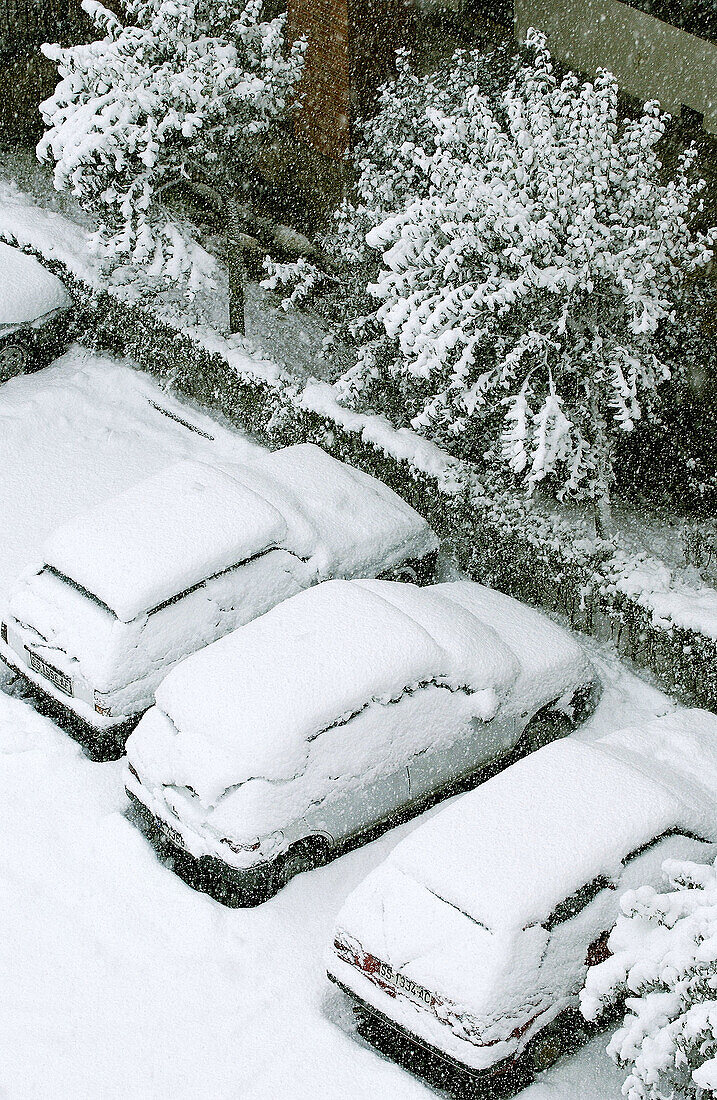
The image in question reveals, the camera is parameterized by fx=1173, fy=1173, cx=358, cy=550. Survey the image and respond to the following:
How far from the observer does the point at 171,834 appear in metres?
8.09

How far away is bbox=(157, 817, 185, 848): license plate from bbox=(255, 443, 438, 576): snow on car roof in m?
2.62

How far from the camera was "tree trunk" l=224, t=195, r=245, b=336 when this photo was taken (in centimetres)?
1356

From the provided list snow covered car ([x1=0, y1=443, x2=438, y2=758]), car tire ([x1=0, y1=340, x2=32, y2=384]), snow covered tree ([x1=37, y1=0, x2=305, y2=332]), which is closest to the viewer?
snow covered car ([x1=0, y1=443, x2=438, y2=758])

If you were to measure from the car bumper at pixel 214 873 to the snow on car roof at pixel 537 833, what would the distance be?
105 centimetres

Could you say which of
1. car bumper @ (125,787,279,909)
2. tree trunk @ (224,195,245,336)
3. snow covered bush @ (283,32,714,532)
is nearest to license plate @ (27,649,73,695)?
car bumper @ (125,787,279,909)

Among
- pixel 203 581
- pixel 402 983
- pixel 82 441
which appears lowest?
pixel 82 441

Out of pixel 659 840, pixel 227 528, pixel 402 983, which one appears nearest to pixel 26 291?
pixel 227 528

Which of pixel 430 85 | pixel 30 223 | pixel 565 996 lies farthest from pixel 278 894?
pixel 30 223

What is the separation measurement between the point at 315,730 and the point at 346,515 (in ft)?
9.14

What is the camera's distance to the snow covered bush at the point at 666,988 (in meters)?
5.74

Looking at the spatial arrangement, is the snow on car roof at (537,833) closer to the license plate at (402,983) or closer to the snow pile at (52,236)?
the license plate at (402,983)

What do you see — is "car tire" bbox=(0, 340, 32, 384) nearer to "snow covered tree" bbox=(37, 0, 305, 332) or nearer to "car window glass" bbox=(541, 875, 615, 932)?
"snow covered tree" bbox=(37, 0, 305, 332)

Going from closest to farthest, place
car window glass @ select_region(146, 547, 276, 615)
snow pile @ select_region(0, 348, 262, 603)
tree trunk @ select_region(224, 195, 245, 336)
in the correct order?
1. car window glass @ select_region(146, 547, 276, 615)
2. snow pile @ select_region(0, 348, 262, 603)
3. tree trunk @ select_region(224, 195, 245, 336)

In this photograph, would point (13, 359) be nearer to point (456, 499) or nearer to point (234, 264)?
point (234, 264)
